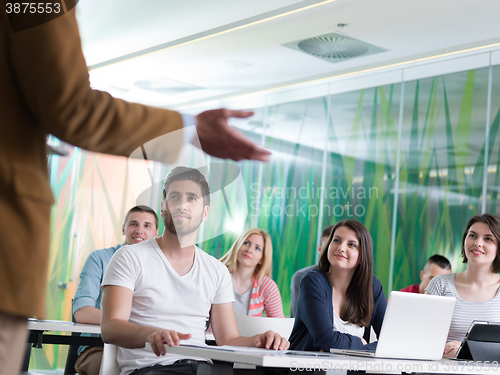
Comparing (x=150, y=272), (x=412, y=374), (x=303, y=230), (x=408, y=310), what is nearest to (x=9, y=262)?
(x=150, y=272)

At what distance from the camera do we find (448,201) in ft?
18.8

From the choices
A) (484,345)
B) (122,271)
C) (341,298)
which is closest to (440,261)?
(341,298)

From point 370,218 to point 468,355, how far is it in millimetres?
3855

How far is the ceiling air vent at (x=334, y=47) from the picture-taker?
219 inches

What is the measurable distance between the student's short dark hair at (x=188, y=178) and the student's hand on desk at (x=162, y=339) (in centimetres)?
93

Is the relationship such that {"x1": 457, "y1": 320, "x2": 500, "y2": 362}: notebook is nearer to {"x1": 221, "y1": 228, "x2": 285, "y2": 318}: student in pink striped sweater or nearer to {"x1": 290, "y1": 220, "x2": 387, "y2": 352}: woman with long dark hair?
{"x1": 290, "y1": 220, "x2": 387, "y2": 352}: woman with long dark hair

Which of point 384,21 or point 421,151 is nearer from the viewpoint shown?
point 384,21

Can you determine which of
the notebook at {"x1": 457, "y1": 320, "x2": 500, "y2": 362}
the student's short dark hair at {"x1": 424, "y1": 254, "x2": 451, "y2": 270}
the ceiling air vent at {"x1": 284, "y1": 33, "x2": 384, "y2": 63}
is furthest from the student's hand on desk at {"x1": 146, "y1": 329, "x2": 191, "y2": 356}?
the ceiling air vent at {"x1": 284, "y1": 33, "x2": 384, "y2": 63}

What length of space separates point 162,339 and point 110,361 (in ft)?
1.83

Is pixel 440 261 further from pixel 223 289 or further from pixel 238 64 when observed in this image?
pixel 223 289

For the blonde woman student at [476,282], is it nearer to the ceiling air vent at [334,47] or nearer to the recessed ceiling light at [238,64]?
the ceiling air vent at [334,47]

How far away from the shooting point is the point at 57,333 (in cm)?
328

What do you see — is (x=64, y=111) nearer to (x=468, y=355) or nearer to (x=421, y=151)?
(x=468, y=355)

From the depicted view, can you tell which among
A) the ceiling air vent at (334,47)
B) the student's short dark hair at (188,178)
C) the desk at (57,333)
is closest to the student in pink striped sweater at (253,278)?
the desk at (57,333)
